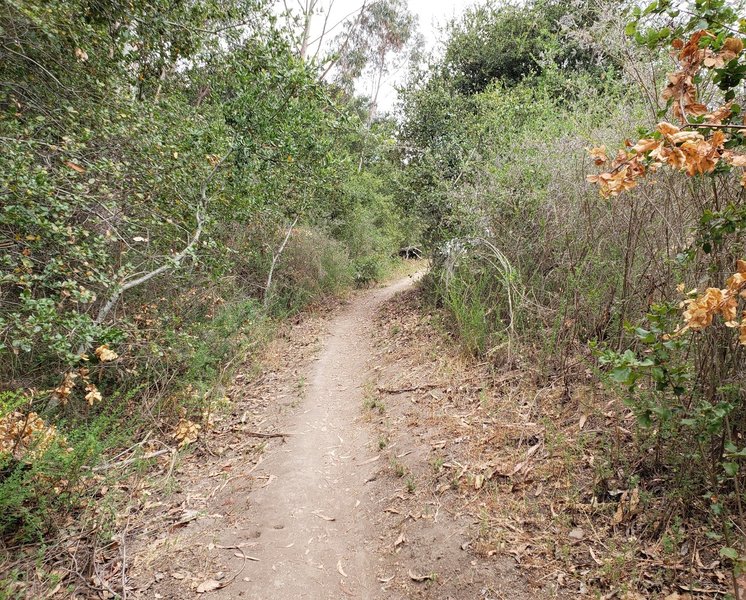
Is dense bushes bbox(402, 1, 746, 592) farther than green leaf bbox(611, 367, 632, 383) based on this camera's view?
No

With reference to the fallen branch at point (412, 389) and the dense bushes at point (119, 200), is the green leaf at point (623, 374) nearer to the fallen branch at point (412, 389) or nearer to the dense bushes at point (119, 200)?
the fallen branch at point (412, 389)

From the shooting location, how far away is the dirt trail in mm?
3137

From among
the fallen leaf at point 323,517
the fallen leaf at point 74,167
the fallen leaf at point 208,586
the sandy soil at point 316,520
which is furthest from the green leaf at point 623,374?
the fallen leaf at point 74,167

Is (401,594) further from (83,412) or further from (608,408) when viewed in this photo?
(83,412)

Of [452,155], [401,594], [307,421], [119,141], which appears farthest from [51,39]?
[452,155]

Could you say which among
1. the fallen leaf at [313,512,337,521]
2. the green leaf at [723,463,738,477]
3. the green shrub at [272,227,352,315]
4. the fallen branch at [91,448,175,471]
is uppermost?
the green shrub at [272,227,352,315]

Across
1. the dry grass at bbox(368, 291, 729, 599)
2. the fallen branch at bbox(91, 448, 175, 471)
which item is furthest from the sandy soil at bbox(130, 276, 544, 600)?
the fallen branch at bbox(91, 448, 175, 471)

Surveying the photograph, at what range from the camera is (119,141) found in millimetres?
4754

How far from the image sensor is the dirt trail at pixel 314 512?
3137mm

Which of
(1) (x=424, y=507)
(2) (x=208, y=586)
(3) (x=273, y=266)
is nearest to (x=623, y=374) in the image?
(1) (x=424, y=507)

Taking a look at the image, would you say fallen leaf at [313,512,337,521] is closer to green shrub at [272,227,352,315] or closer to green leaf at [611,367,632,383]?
green leaf at [611,367,632,383]

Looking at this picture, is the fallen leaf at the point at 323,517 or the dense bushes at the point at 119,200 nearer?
the dense bushes at the point at 119,200

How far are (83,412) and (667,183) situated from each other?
21.8ft

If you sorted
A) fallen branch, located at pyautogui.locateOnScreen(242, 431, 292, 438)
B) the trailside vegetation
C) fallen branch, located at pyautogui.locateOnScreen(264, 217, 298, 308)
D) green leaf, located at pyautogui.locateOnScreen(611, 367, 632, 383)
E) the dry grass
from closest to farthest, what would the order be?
green leaf, located at pyautogui.locateOnScreen(611, 367, 632, 383), the dry grass, the trailside vegetation, fallen branch, located at pyautogui.locateOnScreen(242, 431, 292, 438), fallen branch, located at pyautogui.locateOnScreen(264, 217, 298, 308)
